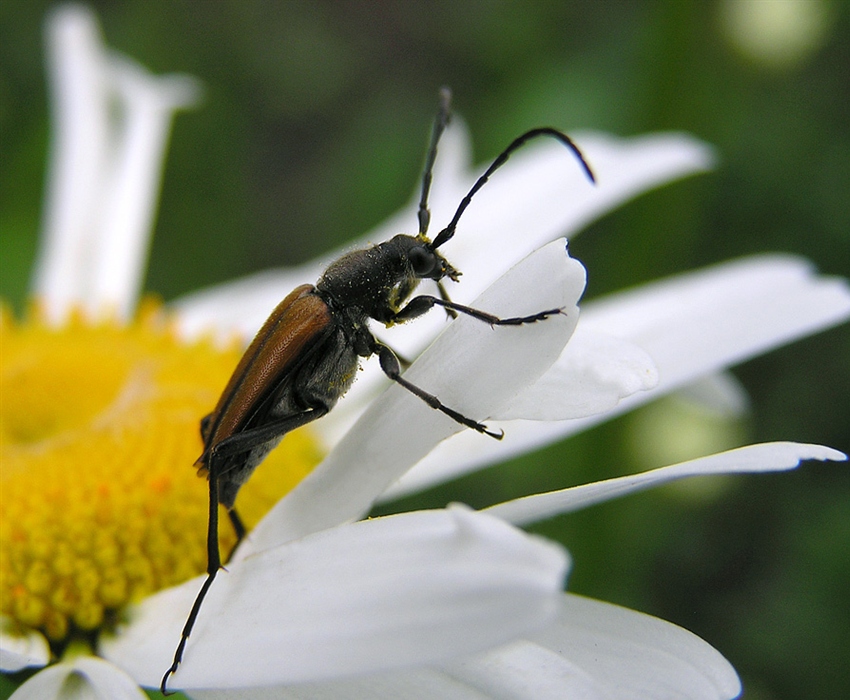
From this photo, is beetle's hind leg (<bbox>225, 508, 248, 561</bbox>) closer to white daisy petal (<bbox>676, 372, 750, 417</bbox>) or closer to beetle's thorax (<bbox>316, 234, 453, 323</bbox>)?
beetle's thorax (<bbox>316, 234, 453, 323</bbox>)

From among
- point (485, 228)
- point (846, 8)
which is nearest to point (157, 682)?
point (485, 228)

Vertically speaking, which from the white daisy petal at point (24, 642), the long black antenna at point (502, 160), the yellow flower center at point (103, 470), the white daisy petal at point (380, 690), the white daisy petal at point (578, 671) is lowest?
the white daisy petal at point (24, 642)

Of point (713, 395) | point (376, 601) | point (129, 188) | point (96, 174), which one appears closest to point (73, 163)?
point (96, 174)

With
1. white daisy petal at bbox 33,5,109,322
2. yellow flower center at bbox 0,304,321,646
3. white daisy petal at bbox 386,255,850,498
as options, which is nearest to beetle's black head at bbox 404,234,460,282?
white daisy petal at bbox 386,255,850,498

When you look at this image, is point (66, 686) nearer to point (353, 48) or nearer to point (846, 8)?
point (846, 8)

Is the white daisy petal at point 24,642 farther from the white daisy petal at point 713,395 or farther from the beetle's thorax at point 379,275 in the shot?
the white daisy petal at point 713,395

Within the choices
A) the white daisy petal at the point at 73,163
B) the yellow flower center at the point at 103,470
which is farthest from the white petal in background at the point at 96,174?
the yellow flower center at the point at 103,470
